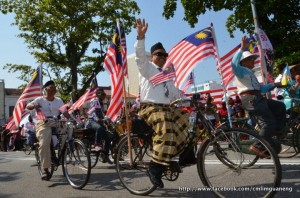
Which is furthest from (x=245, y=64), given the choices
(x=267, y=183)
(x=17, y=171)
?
(x=17, y=171)

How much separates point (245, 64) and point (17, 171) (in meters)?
5.38

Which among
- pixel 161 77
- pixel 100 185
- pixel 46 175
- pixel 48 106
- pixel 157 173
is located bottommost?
pixel 100 185

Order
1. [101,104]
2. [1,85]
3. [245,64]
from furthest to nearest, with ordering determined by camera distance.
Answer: [1,85], [101,104], [245,64]

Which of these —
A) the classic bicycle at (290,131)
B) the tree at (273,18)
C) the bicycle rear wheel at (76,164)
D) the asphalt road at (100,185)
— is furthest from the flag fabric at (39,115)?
the tree at (273,18)

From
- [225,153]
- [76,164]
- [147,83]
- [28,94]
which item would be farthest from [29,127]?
[225,153]

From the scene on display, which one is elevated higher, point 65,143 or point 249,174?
point 65,143

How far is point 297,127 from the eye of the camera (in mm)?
6262

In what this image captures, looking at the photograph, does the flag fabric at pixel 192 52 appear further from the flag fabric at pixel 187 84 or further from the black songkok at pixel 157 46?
the black songkok at pixel 157 46

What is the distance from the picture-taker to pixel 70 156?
19.6ft

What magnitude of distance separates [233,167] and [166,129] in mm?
870

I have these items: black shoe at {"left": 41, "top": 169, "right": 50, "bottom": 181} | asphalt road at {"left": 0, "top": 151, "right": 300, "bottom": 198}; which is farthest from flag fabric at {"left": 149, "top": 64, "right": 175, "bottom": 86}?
black shoe at {"left": 41, "top": 169, "right": 50, "bottom": 181}

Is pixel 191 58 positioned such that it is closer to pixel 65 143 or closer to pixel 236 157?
pixel 65 143

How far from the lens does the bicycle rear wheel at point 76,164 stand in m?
5.51

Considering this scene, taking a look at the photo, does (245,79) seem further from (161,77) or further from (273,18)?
(273,18)
